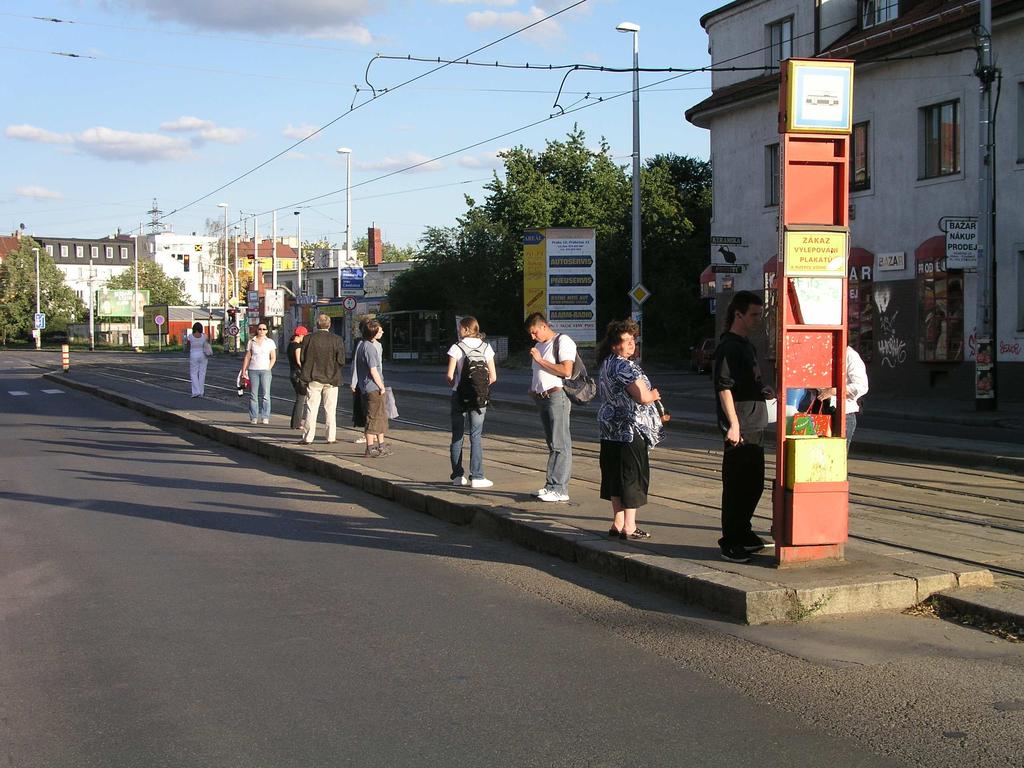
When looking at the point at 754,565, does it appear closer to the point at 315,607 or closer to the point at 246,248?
the point at 315,607

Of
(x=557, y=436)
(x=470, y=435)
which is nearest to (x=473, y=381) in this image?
(x=470, y=435)

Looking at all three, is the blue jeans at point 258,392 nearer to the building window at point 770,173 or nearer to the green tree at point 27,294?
the building window at point 770,173

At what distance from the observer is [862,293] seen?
26.9m

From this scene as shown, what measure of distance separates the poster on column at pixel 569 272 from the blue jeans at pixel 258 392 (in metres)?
18.6

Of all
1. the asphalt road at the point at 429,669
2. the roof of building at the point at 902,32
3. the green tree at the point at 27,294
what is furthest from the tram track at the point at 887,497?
the green tree at the point at 27,294

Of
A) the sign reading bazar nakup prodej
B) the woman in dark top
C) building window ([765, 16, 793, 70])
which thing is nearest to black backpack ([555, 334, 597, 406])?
the sign reading bazar nakup prodej

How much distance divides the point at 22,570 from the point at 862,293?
2283cm

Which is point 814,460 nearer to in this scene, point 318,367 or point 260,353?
point 318,367

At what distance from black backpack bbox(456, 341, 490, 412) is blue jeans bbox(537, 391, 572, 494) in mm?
910

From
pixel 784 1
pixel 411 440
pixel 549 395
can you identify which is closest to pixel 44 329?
pixel 784 1

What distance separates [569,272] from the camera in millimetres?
36312

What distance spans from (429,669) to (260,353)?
12745 millimetres

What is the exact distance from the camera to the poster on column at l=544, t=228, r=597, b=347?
36219 millimetres

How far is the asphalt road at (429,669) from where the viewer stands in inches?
173
